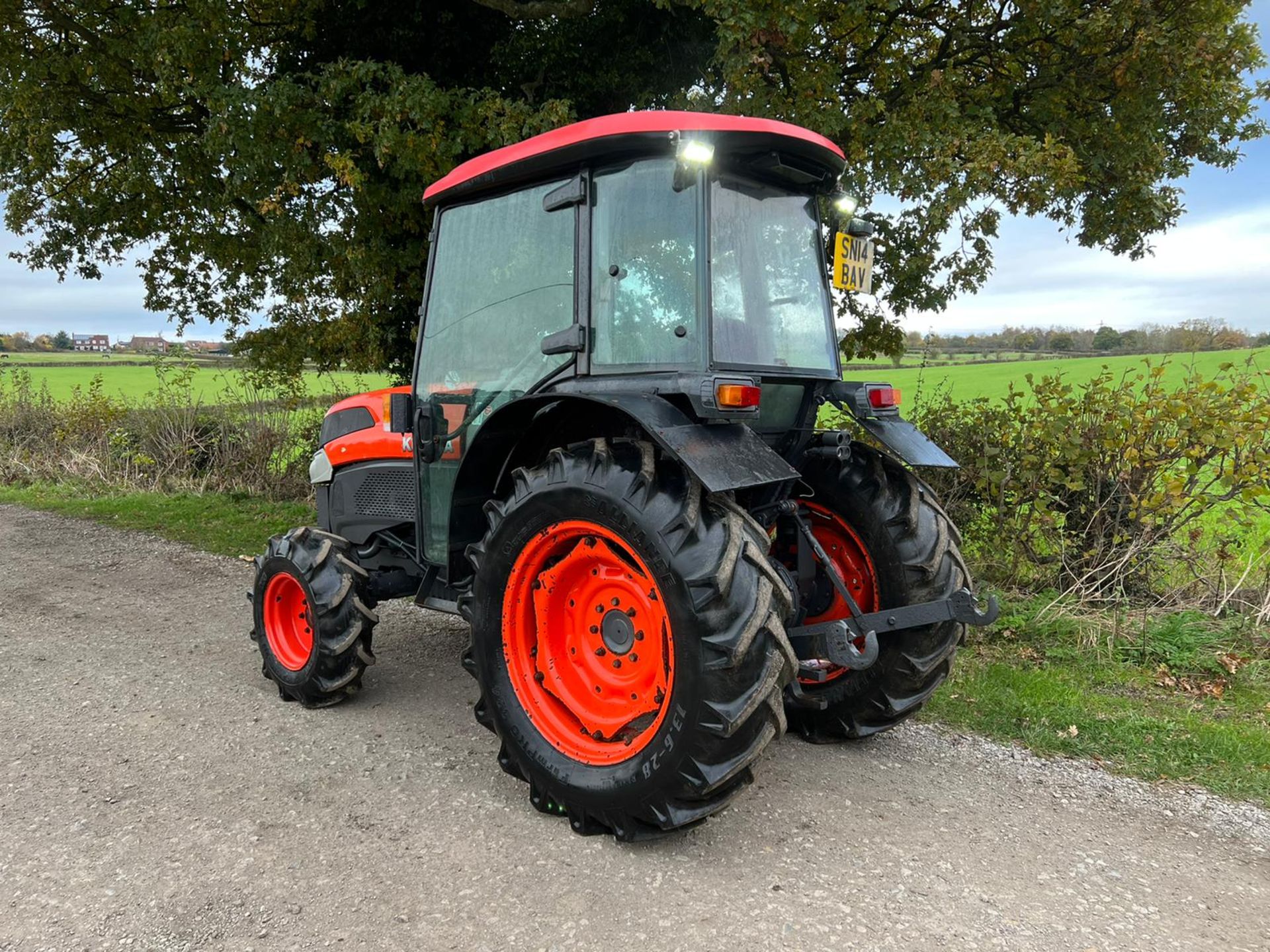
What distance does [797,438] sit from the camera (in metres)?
3.19

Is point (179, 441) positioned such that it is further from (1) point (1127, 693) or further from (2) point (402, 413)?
(1) point (1127, 693)

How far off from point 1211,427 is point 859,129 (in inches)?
121

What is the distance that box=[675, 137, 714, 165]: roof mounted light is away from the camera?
2.57 metres

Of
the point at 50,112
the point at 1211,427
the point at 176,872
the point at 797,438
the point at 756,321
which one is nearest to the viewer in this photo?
the point at 176,872

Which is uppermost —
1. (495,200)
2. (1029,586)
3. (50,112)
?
(50,112)

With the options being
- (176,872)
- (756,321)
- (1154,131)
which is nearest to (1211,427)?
(756,321)

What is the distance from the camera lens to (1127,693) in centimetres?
400

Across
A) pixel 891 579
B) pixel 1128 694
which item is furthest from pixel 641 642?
pixel 1128 694

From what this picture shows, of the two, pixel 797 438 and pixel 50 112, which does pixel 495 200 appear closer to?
pixel 797 438

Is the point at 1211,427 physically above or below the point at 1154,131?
below

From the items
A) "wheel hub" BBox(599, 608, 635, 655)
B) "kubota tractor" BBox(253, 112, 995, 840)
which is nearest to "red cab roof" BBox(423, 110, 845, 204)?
"kubota tractor" BBox(253, 112, 995, 840)

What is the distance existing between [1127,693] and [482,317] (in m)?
3.46

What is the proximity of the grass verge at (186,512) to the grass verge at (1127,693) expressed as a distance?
587cm

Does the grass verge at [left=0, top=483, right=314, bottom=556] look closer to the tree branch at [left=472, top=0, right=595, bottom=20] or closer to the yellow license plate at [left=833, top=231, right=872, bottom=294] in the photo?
the tree branch at [left=472, top=0, right=595, bottom=20]
